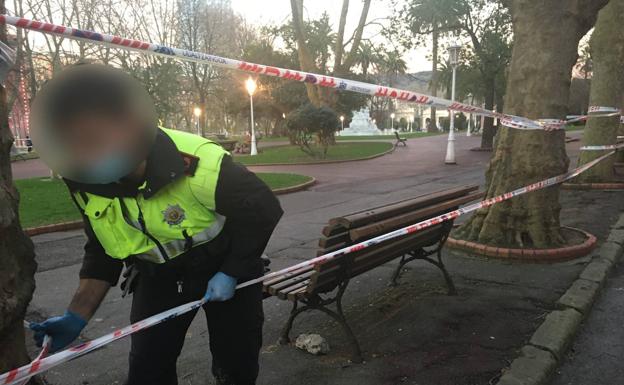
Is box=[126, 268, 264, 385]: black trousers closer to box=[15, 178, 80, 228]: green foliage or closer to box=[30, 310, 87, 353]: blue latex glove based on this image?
box=[30, 310, 87, 353]: blue latex glove

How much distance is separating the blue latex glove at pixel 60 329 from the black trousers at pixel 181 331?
246 mm

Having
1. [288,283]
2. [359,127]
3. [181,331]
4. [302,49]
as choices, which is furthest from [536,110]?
[359,127]

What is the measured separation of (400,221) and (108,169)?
2.37 m

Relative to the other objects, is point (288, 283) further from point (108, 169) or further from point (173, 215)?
point (108, 169)

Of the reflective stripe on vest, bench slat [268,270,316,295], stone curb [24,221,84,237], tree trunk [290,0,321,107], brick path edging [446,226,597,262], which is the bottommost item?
stone curb [24,221,84,237]

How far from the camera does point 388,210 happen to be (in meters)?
3.52

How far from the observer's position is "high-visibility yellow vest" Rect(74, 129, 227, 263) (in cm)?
186

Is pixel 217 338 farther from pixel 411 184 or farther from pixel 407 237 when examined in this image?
pixel 411 184

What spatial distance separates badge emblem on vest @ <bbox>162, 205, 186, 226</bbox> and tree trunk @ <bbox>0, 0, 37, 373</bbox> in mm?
530

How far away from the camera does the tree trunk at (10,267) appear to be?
66.7 inches

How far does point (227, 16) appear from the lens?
137 ft

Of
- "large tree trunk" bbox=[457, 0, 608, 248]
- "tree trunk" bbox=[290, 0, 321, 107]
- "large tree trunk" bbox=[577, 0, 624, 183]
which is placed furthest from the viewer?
"tree trunk" bbox=[290, 0, 321, 107]

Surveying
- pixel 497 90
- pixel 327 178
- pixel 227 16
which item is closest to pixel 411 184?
pixel 327 178

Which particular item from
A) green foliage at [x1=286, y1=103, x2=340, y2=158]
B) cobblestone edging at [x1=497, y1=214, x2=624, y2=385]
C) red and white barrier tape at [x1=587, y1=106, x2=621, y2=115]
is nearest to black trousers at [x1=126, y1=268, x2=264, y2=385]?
cobblestone edging at [x1=497, y1=214, x2=624, y2=385]
